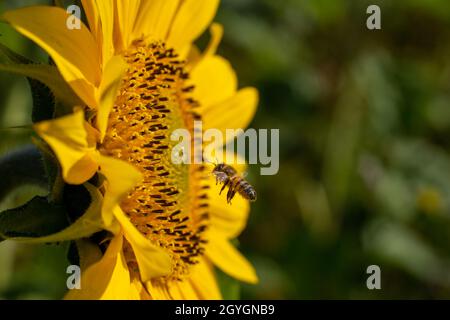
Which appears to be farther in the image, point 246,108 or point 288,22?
point 288,22

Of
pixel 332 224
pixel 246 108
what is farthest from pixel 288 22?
pixel 246 108

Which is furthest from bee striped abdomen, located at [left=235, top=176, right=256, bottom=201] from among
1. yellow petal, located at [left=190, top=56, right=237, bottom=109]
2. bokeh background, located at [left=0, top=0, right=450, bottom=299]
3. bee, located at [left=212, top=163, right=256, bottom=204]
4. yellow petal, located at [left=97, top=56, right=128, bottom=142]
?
bokeh background, located at [left=0, top=0, right=450, bottom=299]

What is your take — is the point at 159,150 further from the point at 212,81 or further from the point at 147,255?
the point at 212,81

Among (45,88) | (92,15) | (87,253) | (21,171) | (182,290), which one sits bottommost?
(182,290)

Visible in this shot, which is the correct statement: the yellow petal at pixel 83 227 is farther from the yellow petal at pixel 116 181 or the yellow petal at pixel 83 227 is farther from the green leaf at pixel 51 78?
the green leaf at pixel 51 78

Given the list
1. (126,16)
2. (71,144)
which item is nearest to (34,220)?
(71,144)

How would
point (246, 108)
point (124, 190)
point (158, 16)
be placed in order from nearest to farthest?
1. point (124, 190)
2. point (158, 16)
3. point (246, 108)
